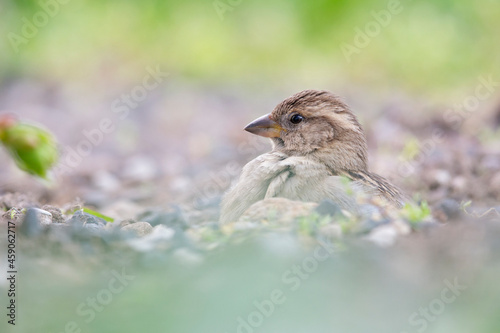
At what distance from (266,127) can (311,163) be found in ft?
2.27

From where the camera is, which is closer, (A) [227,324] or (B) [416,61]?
(A) [227,324]

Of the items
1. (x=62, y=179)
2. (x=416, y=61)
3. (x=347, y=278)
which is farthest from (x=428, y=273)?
(x=416, y=61)

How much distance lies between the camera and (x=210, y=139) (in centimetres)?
859

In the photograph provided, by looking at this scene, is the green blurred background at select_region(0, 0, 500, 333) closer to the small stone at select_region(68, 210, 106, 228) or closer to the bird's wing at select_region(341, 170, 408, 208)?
the bird's wing at select_region(341, 170, 408, 208)

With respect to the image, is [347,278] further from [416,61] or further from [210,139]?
[416,61]

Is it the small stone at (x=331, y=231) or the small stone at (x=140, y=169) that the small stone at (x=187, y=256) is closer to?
the small stone at (x=331, y=231)

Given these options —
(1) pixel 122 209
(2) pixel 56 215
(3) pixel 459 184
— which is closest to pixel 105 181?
(1) pixel 122 209

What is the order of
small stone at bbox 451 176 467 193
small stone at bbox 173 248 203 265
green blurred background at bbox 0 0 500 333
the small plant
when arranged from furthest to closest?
1. green blurred background at bbox 0 0 500 333
2. small stone at bbox 451 176 467 193
3. small stone at bbox 173 248 203 265
4. the small plant

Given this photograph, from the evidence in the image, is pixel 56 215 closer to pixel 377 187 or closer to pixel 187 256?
pixel 187 256

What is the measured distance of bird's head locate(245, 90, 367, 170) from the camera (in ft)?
15.9

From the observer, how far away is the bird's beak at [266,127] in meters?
5.14

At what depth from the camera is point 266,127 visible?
5164 mm

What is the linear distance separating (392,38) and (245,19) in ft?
7.32

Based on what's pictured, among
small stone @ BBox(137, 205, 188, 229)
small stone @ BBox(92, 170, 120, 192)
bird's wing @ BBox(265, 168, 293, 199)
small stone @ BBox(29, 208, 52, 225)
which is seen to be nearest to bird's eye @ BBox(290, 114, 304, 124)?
bird's wing @ BBox(265, 168, 293, 199)
